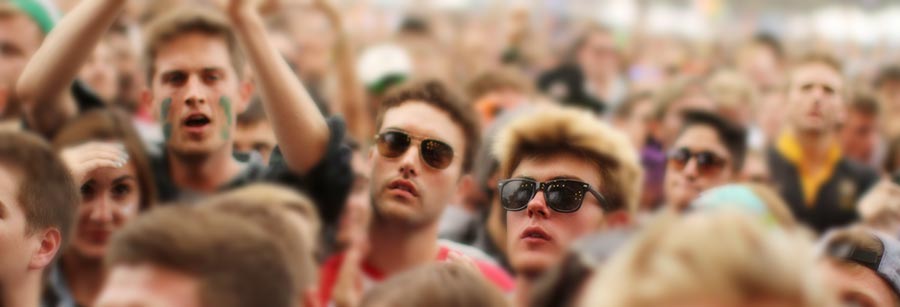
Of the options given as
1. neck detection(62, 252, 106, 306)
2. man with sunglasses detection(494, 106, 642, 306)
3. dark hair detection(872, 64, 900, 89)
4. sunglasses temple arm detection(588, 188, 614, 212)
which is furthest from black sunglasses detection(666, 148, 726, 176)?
dark hair detection(872, 64, 900, 89)

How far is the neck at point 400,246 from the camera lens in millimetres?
3197

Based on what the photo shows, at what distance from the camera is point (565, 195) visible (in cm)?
284

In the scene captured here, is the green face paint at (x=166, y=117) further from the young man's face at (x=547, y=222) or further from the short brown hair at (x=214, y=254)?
the short brown hair at (x=214, y=254)

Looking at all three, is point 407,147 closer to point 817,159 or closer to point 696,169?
point 696,169

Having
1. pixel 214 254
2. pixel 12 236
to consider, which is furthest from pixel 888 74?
pixel 214 254

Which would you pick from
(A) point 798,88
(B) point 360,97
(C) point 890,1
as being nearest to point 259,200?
(B) point 360,97

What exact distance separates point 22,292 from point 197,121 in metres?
0.77

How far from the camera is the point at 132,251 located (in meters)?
1.99

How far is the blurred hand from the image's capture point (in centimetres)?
319

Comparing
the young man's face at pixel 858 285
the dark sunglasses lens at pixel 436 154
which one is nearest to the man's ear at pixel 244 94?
the dark sunglasses lens at pixel 436 154

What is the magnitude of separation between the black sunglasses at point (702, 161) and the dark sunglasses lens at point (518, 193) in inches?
59.4

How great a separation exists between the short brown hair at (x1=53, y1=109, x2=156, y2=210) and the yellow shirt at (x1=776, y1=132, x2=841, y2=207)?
3458mm

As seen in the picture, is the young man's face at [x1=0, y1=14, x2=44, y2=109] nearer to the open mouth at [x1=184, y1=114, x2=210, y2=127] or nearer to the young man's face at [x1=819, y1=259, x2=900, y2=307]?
the open mouth at [x1=184, y1=114, x2=210, y2=127]

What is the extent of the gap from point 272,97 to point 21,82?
0.87 metres
